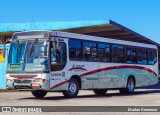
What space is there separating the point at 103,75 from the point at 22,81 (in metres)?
5.38

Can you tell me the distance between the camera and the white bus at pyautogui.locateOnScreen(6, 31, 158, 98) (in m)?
18.6

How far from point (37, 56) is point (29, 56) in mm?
377

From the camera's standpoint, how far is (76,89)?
66.6 ft

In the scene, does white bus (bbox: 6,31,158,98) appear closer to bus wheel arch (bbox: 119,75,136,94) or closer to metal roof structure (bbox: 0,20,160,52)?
bus wheel arch (bbox: 119,75,136,94)

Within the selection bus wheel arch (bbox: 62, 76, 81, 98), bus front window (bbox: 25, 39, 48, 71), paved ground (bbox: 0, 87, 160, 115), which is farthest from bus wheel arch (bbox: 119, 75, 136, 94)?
bus front window (bbox: 25, 39, 48, 71)

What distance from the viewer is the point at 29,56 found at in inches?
739

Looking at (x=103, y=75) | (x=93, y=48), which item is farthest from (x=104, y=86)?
(x=93, y=48)

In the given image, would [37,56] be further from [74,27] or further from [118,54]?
[74,27]

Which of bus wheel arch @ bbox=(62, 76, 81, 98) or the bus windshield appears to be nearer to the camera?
the bus windshield

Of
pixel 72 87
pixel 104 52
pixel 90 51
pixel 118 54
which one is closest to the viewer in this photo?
pixel 72 87

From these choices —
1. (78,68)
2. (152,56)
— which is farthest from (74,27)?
(78,68)

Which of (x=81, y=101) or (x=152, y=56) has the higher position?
(x=152, y=56)

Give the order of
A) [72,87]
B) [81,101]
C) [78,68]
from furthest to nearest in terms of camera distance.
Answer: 1. [78,68]
2. [72,87]
3. [81,101]

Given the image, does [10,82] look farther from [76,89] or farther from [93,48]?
[93,48]
